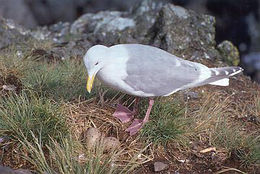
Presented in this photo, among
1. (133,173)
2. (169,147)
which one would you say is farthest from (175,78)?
(133,173)

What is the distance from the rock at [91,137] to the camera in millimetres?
3039

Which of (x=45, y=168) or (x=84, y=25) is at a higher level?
(x=45, y=168)

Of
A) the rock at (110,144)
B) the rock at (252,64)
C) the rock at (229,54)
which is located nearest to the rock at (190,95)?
the rock at (110,144)

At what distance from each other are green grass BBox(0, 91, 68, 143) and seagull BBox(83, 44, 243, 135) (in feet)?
1.12

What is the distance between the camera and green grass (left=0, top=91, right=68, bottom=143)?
3.00m

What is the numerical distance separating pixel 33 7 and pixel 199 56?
4.14m

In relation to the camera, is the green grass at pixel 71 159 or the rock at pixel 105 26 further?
the rock at pixel 105 26

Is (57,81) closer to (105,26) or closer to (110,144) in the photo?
(110,144)

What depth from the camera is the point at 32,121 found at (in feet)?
10.0

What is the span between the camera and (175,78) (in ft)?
10.6

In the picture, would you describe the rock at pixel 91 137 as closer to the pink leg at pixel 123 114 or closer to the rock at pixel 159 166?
the pink leg at pixel 123 114

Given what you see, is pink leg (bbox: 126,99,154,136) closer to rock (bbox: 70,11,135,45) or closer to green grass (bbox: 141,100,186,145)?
green grass (bbox: 141,100,186,145)

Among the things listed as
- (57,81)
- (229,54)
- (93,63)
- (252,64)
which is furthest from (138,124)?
(252,64)

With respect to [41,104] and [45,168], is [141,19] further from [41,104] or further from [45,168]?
[45,168]
